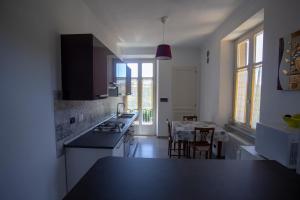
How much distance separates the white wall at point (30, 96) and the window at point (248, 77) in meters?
2.92

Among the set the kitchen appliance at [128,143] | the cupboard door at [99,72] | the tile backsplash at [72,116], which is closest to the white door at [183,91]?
the kitchen appliance at [128,143]

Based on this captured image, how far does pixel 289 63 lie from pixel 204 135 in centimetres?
195

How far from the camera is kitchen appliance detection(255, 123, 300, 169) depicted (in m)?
1.36

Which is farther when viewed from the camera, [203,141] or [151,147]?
[151,147]

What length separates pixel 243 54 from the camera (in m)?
3.46

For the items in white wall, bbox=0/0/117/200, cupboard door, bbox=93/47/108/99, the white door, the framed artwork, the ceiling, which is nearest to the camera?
white wall, bbox=0/0/117/200

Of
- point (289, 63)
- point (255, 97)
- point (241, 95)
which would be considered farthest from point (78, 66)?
point (241, 95)

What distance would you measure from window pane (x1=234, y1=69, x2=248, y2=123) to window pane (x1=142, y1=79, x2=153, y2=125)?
2.80 m

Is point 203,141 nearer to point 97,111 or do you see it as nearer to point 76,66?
point 97,111

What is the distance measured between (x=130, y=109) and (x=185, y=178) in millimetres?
4875

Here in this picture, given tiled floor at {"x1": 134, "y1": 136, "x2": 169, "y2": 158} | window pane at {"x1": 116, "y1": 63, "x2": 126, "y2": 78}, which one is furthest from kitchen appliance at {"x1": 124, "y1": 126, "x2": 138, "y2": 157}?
window pane at {"x1": 116, "y1": 63, "x2": 126, "y2": 78}

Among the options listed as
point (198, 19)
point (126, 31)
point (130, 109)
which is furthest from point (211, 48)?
point (130, 109)

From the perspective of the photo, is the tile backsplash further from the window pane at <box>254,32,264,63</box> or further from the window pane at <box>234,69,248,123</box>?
the window pane at <box>254,32,264,63</box>

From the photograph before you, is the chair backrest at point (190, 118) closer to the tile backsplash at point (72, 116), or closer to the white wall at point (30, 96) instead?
the tile backsplash at point (72, 116)
